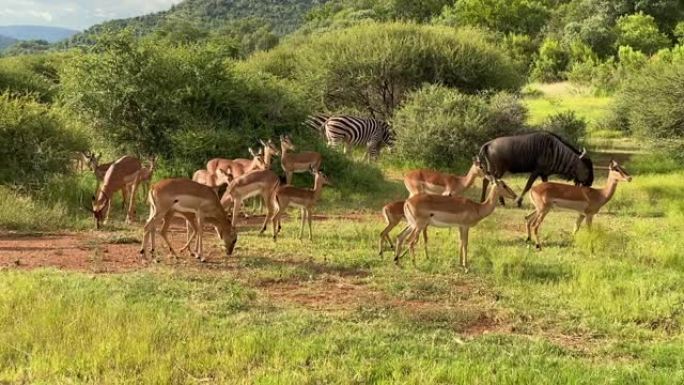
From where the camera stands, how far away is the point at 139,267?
8.74m

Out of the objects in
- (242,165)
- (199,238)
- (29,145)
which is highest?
(29,145)

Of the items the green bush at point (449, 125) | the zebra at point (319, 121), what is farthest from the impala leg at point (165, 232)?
the zebra at point (319, 121)

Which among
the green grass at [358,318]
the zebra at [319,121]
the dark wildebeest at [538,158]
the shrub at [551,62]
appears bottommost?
the green grass at [358,318]

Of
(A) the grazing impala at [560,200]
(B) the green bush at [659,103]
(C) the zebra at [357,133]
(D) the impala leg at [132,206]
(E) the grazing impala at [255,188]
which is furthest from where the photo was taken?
(C) the zebra at [357,133]

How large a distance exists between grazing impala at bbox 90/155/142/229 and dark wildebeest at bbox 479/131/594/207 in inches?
297

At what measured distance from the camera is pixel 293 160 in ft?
47.3

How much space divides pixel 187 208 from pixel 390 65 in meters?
14.6

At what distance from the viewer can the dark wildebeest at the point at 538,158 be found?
15.8 meters

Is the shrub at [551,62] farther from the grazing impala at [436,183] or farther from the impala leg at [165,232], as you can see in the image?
the impala leg at [165,232]

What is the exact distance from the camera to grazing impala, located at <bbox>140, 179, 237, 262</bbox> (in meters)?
9.18

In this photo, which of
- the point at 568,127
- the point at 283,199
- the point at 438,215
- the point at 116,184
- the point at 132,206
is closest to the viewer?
the point at 438,215

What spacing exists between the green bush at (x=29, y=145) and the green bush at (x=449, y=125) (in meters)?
9.31

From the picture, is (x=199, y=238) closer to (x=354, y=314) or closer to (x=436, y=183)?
(x=354, y=314)

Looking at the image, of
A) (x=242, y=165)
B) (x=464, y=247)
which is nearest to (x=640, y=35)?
(x=242, y=165)
